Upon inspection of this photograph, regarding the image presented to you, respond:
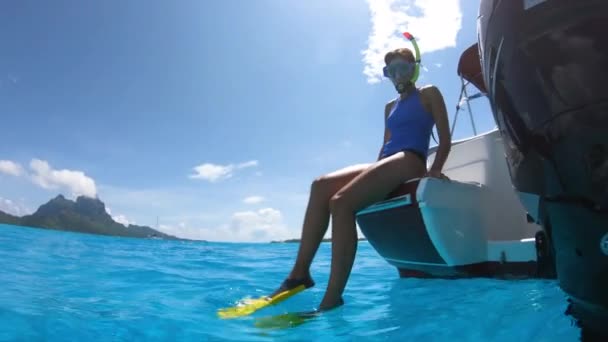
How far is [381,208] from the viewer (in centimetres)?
279

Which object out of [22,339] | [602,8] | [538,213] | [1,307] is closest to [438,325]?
[538,213]

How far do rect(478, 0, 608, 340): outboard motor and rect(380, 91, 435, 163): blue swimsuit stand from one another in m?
1.28

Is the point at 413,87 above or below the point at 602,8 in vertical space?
above

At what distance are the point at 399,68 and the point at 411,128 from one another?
50cm

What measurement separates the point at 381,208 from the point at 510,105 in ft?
5.02

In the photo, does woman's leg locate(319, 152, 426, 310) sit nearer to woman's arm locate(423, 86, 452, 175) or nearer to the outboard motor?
woman's arm locate(423, 86, 452, 175)

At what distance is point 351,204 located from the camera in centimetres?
225

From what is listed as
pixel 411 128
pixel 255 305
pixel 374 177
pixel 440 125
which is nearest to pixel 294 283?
pixel 255 305

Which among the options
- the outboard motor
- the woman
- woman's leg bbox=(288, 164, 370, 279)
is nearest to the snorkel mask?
the woman

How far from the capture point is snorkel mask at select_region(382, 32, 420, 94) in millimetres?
2875

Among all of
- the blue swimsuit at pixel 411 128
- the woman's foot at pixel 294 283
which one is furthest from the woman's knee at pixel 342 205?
the blue swimsuit at pixel 411 128

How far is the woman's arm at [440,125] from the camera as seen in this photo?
2.71 metres

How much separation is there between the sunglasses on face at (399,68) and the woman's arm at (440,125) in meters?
0.23

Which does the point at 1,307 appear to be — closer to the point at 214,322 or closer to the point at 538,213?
the point at 214,322
